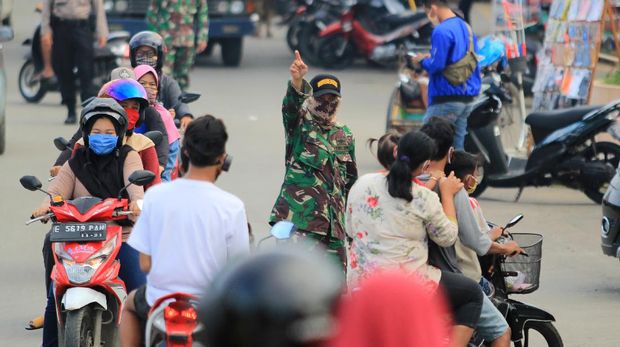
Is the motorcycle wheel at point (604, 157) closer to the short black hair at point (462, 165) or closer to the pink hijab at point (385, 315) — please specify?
the short black hair at point (462, 165)

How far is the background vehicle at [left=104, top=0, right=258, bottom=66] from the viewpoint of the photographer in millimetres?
21578

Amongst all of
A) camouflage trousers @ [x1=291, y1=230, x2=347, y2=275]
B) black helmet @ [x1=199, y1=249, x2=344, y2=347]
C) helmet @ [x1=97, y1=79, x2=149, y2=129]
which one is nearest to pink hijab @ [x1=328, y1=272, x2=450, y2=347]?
black helmet @ [x1=199, y1=249, x2=344, y2=347]

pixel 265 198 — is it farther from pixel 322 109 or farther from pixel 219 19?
pixel 219 19

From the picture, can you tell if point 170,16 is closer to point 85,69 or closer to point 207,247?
point 85,69

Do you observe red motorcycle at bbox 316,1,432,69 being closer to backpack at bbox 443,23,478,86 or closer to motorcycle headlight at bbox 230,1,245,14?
motorcycle headlight at bbox 230,1,245,14

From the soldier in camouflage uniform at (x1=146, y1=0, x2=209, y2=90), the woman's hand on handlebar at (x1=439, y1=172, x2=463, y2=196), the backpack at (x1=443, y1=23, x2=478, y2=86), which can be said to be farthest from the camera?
the soldier in camouflage uniform at (x1=146, y1=0, x2=209, y2=90)

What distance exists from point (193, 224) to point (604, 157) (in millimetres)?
7878

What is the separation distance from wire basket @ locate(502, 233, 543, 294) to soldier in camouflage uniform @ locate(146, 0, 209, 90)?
1003 cm

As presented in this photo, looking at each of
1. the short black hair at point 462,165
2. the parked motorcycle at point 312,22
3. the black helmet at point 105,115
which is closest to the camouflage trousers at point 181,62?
the parked motorcycle at point 312,22

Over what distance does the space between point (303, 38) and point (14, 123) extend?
299 inches

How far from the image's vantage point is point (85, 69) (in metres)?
16.6

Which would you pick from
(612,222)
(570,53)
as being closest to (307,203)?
(612,222)

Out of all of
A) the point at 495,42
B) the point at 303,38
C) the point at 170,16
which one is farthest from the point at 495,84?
the point at 303,38

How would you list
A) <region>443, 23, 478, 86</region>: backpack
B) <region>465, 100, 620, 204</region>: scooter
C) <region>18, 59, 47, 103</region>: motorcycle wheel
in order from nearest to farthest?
<region>443, 23, 478, 86</region>: backpack < <region>465, 100, 620, 204</region>: scooter < <region>18, 59, 47, 103</region>: motorcycle wheel
